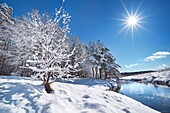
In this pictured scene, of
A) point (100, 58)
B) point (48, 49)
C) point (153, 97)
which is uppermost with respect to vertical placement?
point (100, 58)

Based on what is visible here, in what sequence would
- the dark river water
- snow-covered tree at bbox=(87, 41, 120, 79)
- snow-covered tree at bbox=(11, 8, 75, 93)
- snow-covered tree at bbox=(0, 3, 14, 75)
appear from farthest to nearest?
snow-covered tree at bbox=(87, 41, 120, 79), snow-covered tree at bbox=(0, 3, 14, 75), the dark river water, snow-covered tree at bbox=(11, 8, 75, 93)

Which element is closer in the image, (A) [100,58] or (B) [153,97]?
(B) [153,97]

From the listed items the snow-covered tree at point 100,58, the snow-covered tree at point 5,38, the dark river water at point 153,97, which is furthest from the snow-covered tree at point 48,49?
the snow-covered tree at point 100,58

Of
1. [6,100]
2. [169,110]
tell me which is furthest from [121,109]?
[169,110]

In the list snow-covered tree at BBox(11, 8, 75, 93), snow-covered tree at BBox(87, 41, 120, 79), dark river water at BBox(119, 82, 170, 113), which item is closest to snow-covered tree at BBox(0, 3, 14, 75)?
snow-covered tree at BBox(11, 8, 75, 93)

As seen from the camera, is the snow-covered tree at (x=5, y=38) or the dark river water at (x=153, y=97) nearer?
the dark river water at (x=153, y=97)

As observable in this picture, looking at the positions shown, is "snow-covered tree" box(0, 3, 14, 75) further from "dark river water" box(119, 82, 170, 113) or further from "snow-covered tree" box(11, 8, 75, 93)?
"dark river water" box(119, 82, 170, 113)

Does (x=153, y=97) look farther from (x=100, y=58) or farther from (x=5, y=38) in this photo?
(x=5, y=38)

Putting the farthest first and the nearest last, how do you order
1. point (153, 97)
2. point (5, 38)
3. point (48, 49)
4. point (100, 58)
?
point (100, 58)
point (5, 38)
point (153, 97)
point (48, 49)

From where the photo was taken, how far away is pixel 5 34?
20.6 metres

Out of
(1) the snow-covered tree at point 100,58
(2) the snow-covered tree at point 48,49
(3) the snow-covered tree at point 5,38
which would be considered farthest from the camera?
(1) the snow-covered tree at point 100,58

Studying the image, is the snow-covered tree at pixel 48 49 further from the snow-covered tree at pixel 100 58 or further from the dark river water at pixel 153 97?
the snow-covered tree at pixel 100 58

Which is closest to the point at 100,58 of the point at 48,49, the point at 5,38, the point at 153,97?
the point at 153,97

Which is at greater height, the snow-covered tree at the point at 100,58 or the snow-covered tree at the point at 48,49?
the snow-covered tree at the point at 100,58
